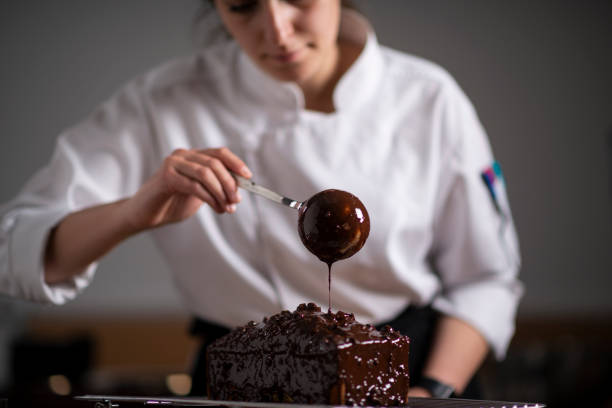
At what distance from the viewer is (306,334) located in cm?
113

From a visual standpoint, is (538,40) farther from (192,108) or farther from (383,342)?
(383,342)

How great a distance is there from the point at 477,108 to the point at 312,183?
3.21m

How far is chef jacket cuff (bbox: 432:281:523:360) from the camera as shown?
1.64 m

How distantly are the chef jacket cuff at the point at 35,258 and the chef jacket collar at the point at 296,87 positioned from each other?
1.74ft

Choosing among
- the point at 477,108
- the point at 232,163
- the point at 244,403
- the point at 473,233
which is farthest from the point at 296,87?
the point at 477,108

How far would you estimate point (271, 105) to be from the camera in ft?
5.62

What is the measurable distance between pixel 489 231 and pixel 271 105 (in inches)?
23.7

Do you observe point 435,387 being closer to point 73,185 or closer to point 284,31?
point 284,31

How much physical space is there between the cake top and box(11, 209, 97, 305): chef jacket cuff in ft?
1.45

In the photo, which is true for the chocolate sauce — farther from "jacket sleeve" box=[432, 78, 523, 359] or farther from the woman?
"jacket sleeve" box=[432, 78, 523, 359]

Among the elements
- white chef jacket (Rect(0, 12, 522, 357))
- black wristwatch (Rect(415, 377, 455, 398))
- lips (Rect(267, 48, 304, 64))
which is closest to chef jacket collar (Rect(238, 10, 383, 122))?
white chef jacket (Rect(0, 12, 522, 357))

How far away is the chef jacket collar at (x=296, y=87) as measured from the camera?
168 cm

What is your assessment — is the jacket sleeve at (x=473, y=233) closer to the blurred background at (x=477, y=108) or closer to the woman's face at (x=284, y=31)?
the woman's face at (x=284, y=31)

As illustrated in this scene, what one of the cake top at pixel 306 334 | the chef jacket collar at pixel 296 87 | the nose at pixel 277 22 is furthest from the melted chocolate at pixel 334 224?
the chef jacket collar at pixel 296 87
